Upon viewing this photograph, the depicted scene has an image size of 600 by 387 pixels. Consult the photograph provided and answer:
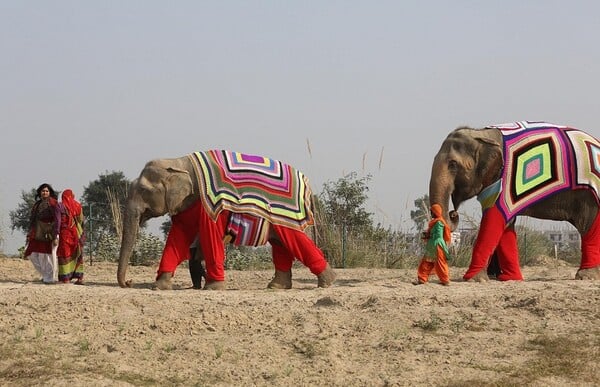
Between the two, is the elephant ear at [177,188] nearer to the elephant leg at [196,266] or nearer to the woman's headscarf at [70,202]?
the elephant leg at [196,266]

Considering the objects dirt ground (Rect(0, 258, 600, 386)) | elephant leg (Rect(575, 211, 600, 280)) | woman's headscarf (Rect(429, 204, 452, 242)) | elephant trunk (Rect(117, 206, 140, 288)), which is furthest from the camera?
elephant leg (Rect(575, 211, 600, 280))

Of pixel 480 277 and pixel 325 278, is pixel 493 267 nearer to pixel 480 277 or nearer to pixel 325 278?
pixel 480 277

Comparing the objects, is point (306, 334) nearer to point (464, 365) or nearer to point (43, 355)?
point (464, 365)

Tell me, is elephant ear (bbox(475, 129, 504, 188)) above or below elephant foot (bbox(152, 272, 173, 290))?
above

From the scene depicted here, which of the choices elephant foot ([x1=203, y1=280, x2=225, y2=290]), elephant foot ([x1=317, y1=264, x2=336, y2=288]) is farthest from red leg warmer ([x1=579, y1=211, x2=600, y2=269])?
elephant foot ([x1=203, y1=280, x2=225, y2=290])

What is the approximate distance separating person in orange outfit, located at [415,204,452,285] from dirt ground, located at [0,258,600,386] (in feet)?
2.58

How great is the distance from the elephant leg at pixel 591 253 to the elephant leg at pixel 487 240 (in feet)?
4.31

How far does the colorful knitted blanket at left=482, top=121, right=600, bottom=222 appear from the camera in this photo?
506 inches

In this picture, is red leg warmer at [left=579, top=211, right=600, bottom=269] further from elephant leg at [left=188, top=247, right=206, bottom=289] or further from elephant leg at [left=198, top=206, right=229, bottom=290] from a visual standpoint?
elephant leg at [left=188, top=247, right=206, bottom=289]

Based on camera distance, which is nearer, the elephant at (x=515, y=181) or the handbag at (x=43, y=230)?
the elephant at (x=515, y=181)

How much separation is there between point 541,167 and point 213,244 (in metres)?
4.50

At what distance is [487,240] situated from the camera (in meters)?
12.7

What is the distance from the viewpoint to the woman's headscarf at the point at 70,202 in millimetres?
13586

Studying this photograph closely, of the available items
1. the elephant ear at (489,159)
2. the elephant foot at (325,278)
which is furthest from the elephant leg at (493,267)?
the elephant foot at (325,278)
